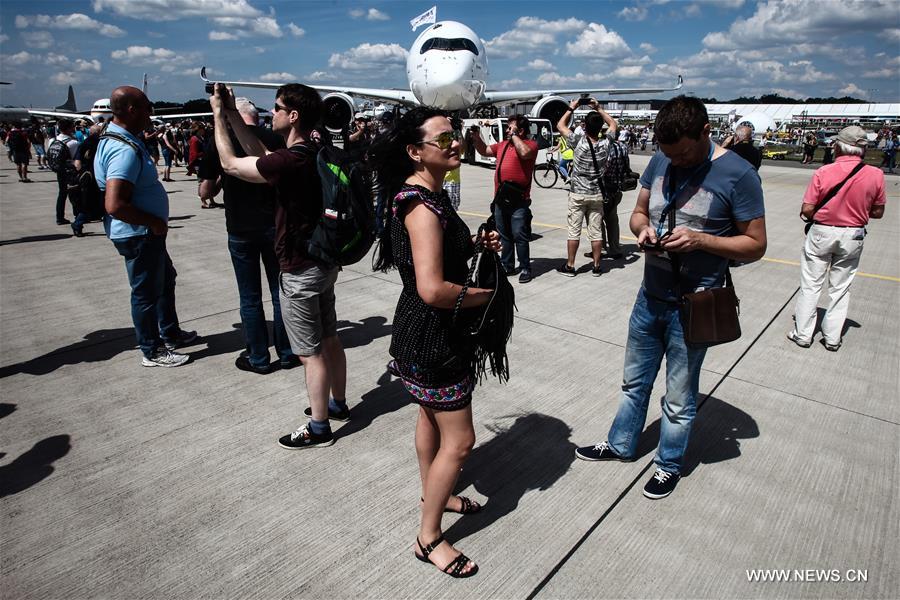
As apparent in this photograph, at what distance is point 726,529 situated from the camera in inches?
96.6

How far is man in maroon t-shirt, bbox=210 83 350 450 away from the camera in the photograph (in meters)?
2.60

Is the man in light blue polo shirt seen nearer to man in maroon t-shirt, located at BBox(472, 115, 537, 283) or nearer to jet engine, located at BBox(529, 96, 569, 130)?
man in maroon t-shirt, located at BBox(472, 115, 537, 283)

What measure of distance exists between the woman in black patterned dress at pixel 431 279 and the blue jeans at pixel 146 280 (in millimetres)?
2543

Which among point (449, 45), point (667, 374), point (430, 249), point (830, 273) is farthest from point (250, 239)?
point (449, 45)

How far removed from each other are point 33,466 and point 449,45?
1772 cm

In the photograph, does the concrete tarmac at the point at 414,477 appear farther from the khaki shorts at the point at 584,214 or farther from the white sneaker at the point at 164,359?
the khaki shorts at the point at 584,214

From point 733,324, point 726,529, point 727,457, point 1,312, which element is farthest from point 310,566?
point 1,312

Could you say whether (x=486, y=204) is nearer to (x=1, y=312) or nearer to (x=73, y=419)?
(x=1, y=312)

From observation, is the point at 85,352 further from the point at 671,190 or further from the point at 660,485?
the point at 671,190

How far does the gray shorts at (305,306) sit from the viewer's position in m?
2.82

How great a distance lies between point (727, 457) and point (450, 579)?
1.80m

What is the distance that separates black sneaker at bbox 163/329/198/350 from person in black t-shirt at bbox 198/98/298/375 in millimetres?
658

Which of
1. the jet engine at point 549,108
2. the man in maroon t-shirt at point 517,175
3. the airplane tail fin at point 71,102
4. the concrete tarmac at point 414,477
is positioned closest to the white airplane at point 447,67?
the jet engine at point 549,108

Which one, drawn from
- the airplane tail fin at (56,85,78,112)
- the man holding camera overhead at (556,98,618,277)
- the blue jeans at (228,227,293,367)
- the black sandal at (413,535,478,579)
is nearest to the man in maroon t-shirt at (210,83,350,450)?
the blue jeans at (228,227,293,367)
